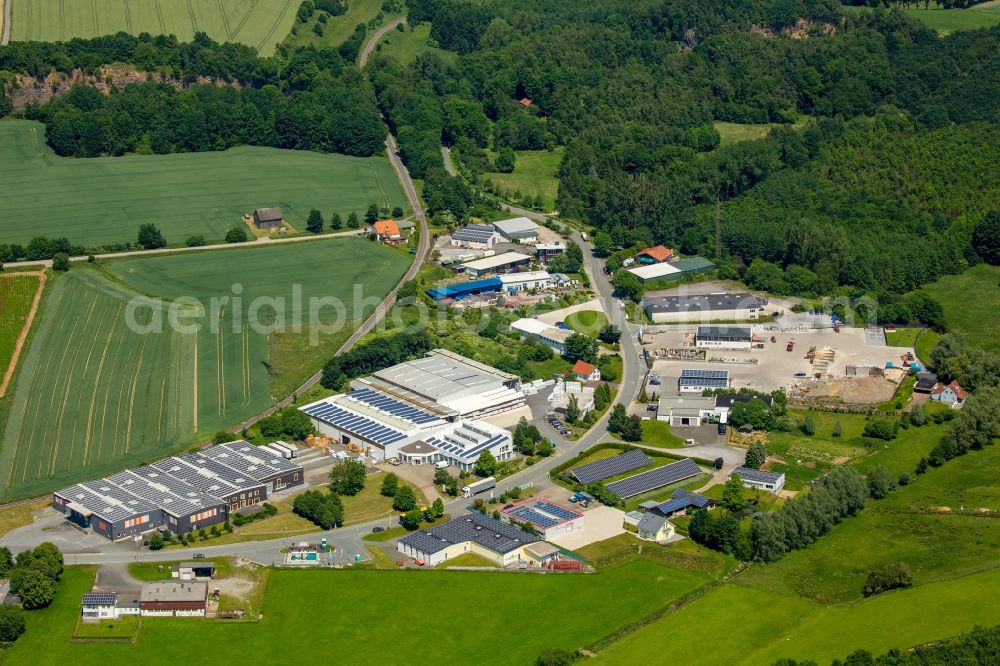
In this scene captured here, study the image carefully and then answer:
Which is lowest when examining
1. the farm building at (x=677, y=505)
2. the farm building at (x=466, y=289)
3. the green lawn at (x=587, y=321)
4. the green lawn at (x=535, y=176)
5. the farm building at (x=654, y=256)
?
the farm building at (x=677, y=505)

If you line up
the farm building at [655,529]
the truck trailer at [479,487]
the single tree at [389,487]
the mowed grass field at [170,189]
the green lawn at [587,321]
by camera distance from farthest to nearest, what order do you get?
the mowed grass field at [170,189], the green lawn at [587,321], the truck trailer at [479,487], the single tree at [389,487], the farm building at [655,529]

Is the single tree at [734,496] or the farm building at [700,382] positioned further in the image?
the farm building at [700,382]

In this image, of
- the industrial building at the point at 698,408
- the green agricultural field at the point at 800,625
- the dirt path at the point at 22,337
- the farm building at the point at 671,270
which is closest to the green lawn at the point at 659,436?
the industrial building at the point at 698,408

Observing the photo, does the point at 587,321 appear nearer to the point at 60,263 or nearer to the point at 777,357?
the point at 777,357

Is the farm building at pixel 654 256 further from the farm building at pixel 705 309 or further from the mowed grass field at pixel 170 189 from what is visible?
the mowed grass field at pixel 170 189

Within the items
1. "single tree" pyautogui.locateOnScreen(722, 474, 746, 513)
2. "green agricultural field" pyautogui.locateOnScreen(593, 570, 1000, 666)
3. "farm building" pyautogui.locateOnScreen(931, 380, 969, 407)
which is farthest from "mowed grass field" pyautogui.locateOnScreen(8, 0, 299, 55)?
"green agricultural field" pyautogui.locateOnScreen(593, 570, 1000, 666)

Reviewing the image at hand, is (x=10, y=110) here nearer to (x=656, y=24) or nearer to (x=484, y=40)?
(x=484, y=40)
